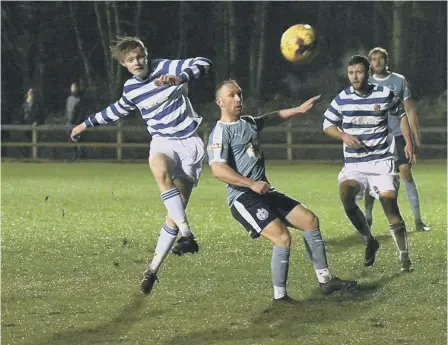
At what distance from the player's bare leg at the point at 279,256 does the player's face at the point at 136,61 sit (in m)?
2.03

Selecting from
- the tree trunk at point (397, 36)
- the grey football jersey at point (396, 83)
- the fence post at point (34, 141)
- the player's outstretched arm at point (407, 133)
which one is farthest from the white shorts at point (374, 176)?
the tree trunk at point (397, 36)

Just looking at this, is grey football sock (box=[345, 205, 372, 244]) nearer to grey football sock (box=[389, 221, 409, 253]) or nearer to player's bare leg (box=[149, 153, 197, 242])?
grey football sock (box=[389, 221, 409, 253])

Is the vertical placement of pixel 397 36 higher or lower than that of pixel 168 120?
higher

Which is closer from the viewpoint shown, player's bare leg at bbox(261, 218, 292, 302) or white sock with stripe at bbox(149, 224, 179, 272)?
player's bare leg at bbox(261, 218, 292, 302)

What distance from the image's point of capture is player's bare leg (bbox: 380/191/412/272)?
1167 cm

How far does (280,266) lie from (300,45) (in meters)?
4.91

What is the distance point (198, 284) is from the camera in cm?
1091

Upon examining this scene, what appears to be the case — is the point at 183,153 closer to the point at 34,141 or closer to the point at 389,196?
the point at 389,196

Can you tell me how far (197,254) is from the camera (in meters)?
13.0

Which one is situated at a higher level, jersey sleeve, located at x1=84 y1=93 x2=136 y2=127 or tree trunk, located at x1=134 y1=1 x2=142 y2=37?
tree trunk, located at x1=134 y1=1 x2=142 y2=37

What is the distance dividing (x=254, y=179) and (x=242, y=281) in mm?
1414

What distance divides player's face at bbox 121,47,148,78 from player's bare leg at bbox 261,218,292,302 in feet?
6.67

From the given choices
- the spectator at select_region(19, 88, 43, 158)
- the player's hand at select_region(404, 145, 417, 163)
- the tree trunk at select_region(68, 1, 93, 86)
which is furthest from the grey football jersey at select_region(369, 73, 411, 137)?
the tree trunk at select_region(68, 1, 93, 86)

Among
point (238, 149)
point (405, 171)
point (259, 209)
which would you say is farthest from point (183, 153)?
point (405, 171)
